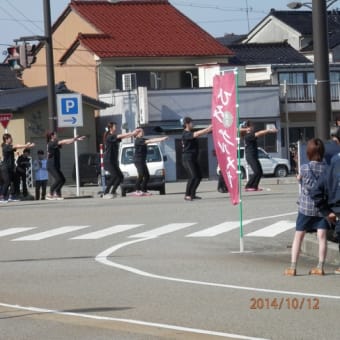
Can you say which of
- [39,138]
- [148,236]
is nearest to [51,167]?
[148,236]

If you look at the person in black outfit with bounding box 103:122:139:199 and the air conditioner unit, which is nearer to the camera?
the person in black outfit with bounding box 103:122:139:199

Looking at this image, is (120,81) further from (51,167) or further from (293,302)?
(293,302)

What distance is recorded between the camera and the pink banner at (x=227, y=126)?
1504 centimetres

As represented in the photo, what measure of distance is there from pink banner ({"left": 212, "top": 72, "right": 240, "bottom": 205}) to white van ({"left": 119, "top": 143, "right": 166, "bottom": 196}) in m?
16.7

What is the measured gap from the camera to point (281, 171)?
54.4 m

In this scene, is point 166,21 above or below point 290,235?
above

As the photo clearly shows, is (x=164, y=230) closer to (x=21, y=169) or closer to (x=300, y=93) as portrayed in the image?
(x=21, y=169)

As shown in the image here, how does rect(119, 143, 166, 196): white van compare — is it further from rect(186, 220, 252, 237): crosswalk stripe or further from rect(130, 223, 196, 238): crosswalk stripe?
rect(186, 220, 252, 237): crosswalk stripe

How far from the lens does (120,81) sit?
58812 millimetres

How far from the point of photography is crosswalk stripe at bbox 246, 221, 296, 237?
17.5m

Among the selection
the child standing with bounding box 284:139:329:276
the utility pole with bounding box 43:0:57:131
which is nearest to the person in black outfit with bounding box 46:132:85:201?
the utility pole with bounding box 43:0:57:131

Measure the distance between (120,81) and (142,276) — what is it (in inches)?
1831

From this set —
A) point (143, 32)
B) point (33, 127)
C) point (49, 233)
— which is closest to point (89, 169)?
point (33, 127)
